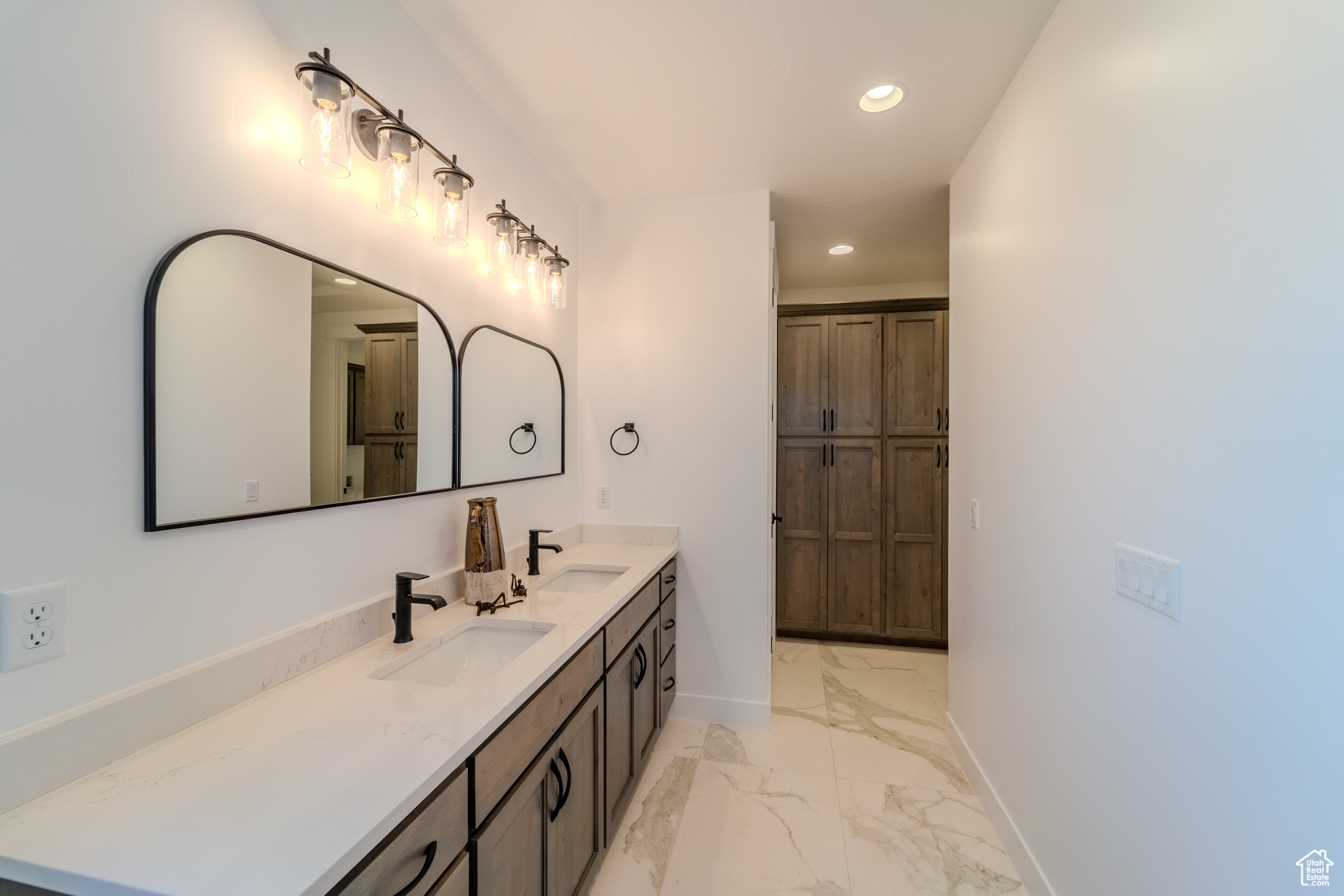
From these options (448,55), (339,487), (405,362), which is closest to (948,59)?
(448,55)

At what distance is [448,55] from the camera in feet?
5.49

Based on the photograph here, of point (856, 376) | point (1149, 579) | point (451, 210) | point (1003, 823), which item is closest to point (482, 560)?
point (451, 210)

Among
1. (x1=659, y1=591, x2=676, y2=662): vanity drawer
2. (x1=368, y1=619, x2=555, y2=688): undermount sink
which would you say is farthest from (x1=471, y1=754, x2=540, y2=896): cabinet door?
(x1=659, y1=591, x2=676, y2=662): vanity drawer

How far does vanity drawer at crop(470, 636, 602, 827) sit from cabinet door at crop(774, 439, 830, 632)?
7.75 feet

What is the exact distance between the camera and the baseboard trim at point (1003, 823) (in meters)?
1.57

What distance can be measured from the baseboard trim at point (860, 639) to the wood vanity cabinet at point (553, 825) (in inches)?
90.8

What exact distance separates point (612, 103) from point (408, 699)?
6.40ft

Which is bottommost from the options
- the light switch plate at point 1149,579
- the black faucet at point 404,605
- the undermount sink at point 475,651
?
the undermount sink at point 475,651

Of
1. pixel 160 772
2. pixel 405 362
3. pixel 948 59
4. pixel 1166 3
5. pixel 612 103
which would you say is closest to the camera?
pixel 160 772

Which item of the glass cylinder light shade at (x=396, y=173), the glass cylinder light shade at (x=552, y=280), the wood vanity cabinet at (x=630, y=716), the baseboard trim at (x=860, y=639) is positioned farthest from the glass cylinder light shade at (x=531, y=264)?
the baseboard trim at (x=860, y=639)

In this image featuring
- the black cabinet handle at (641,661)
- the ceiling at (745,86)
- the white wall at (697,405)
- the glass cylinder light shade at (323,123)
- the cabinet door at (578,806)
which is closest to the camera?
the glass cylinder light shade at (323,123)

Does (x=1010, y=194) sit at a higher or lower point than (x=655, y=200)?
lower

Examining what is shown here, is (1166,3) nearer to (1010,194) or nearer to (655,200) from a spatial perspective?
(1010,194)

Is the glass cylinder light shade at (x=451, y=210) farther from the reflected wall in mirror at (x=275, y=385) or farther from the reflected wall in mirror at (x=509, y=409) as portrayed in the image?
the reflected wall in mirror at (x=509, y=409)
